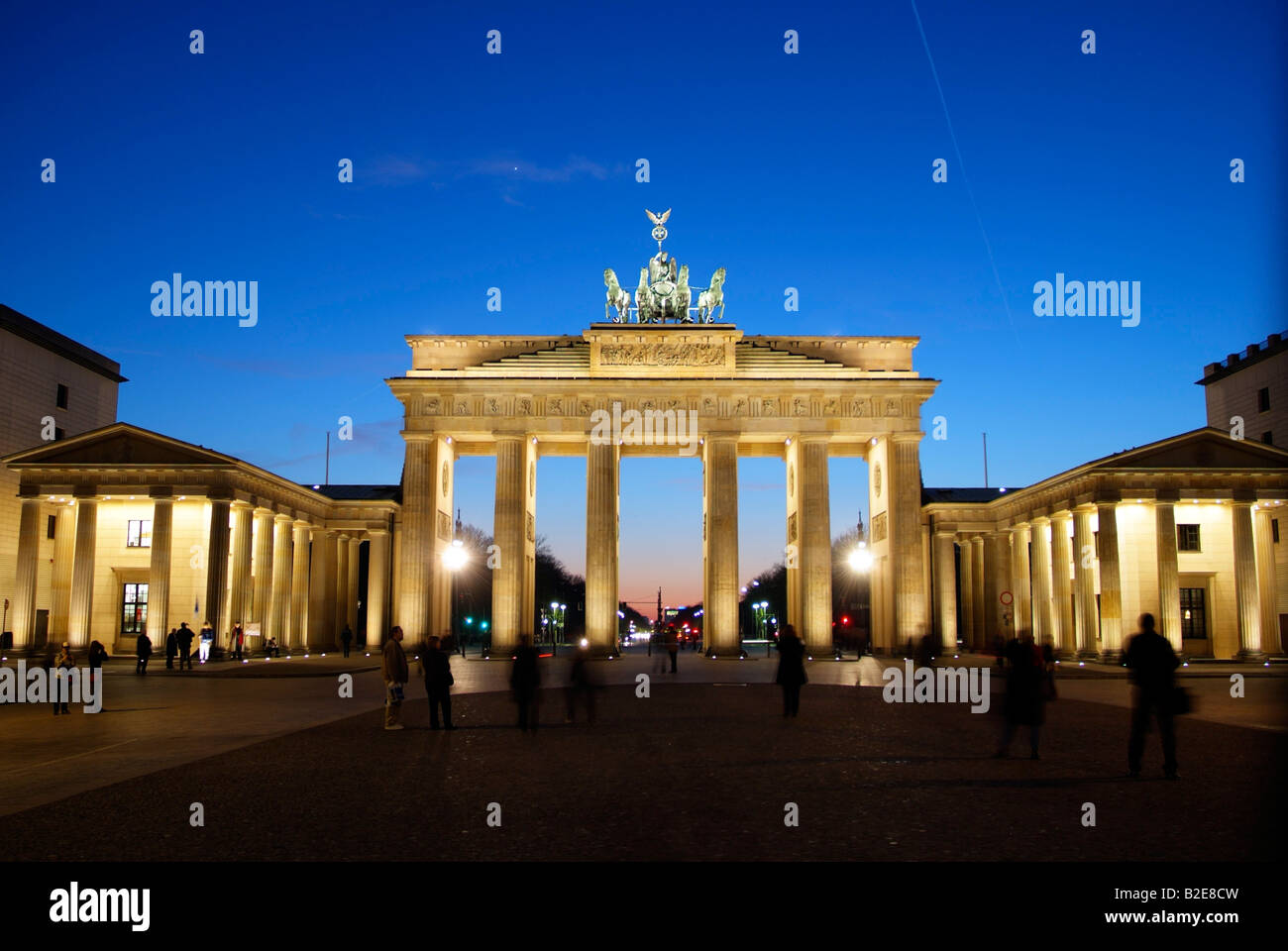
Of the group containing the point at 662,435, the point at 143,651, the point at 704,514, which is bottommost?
the point at 143,651

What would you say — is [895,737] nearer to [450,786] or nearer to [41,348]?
[450,786]

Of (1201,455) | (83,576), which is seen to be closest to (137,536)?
(83,576)

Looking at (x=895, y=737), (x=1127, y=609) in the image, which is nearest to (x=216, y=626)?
(x=895, y=737)

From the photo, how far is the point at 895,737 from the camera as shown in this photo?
19.4 meters

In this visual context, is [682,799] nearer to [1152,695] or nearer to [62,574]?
[1152,695]

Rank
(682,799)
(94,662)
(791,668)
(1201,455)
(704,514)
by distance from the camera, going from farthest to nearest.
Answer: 1. (704,514)
2. (1201,455)
3. (94,662)
4. (791,668)
5. (682,799)

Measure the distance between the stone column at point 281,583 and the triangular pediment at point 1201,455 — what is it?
4399 cm

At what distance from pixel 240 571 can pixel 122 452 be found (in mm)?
7951

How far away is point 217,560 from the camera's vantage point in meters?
48.7

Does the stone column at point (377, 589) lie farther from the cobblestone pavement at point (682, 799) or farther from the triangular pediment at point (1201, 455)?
the cobblestone pavement at point (682, 799)

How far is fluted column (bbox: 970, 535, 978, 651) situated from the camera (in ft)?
215

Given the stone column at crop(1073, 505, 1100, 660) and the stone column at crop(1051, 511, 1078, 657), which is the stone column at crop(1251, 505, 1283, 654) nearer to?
the stone column at crop(1073, 505, 1100, 660)

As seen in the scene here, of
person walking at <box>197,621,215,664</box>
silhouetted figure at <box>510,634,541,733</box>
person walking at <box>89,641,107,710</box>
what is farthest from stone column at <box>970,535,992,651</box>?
person walking at <box>89,641,107,710</box>

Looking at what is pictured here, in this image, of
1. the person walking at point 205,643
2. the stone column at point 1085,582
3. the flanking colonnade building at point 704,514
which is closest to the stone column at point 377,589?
the flanking colonnade building at point 704,514
